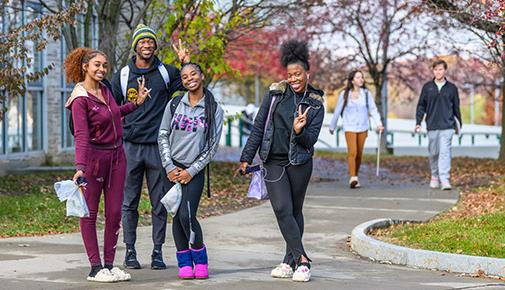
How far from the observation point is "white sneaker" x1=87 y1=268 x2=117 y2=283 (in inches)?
323

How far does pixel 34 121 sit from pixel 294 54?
12.4 meters

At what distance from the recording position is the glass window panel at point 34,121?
64.6ft

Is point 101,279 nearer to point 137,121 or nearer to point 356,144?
point 137,121

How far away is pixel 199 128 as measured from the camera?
846 centimetres

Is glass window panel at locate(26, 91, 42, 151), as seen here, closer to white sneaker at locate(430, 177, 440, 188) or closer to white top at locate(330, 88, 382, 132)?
white top at locate(330, 88, 382, 132)

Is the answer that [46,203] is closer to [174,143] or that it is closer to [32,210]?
[32,210]

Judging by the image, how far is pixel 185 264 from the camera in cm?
852

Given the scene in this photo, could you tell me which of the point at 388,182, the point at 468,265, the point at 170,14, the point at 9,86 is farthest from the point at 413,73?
the point at 468,265

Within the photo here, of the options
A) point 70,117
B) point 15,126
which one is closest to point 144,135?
point 70,117

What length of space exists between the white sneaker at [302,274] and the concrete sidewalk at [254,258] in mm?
69

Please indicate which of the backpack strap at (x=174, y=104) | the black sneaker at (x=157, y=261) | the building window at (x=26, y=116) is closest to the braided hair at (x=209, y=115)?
the backpack strap at (x=174, y=104)

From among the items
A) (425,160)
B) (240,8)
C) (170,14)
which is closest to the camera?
(170,14)

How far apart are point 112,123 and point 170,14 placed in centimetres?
811

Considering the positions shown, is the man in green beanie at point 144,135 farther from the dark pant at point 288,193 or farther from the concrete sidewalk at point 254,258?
the dark pant at point 288,193
